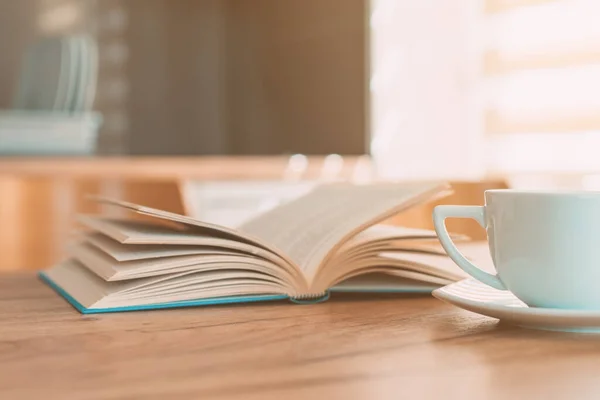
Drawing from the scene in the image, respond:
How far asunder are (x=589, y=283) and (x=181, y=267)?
0.93 ft

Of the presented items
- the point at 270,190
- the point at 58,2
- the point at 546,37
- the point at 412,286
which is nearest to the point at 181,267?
the point at 412,286

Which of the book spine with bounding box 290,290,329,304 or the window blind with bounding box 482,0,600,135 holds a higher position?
the window blind with bounding box 482,0,600,135

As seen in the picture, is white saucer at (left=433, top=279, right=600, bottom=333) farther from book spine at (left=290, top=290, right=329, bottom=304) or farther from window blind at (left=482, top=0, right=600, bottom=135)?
window blind at (left=482, top=0, right=600, bottom=135)

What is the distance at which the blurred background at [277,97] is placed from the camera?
2057 millimetres

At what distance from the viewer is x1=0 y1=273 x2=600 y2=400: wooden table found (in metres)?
0.37

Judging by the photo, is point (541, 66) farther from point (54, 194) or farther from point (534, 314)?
point (534, 314)

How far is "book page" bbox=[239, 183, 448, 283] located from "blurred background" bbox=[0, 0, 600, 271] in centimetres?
77

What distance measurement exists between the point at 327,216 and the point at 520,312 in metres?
0.24

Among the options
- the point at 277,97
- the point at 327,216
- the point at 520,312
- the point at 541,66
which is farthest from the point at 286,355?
the point at 277,97

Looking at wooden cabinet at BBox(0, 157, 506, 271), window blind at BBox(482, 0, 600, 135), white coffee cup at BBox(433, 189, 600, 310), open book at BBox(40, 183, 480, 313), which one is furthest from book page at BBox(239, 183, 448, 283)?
window blind at BBox(482, 0, 600, 135)

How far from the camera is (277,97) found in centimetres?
312

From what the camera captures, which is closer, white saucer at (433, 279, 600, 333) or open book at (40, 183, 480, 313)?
white saucer at (433, 279, 600, 333)

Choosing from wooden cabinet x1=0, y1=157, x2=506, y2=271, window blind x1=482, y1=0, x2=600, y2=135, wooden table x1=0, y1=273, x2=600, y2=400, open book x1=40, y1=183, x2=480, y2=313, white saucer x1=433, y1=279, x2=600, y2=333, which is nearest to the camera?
wooden table x1=0, y1=273, x2=600, y2=400

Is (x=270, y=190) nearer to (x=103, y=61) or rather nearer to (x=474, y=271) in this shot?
(x=474, y=271)
